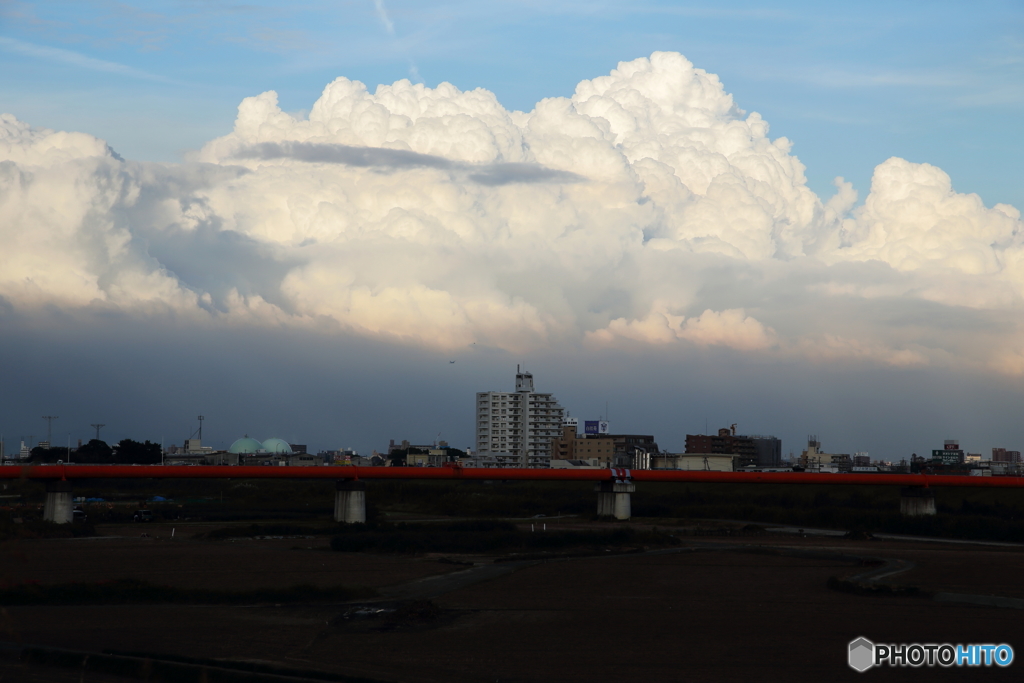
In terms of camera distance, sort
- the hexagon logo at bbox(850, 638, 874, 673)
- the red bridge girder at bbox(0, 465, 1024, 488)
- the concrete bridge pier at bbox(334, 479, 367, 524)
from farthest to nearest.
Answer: the concrete bridge pier at bbox(334, 479, 367, 524)
the red bridge girder at bbox(0, 465, 1024, 488)
the hexagon logo at bbox(850, 638, 874, 673)

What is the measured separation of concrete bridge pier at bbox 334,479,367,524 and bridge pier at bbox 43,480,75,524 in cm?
1879

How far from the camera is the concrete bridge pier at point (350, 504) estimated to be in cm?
7094

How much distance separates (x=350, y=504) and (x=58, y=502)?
20.4 meters

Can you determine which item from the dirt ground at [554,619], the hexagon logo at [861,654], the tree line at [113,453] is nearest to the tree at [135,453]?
the tree line at [113,453]

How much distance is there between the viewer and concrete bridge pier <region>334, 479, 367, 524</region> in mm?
70938

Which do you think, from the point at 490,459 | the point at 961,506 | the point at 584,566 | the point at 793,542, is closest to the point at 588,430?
the point at 490,459

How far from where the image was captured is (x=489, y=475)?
241ft

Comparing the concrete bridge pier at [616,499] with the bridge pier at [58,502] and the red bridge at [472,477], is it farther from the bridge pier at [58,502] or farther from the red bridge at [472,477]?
the bridge pier at [58,502]

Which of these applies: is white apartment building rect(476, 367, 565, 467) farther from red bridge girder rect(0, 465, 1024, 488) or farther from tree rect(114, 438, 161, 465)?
red bridge girder rect(0, 465, 1024, 488)

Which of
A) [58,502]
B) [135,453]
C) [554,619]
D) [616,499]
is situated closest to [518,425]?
[135,453]

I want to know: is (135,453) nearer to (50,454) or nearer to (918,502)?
(50,454)

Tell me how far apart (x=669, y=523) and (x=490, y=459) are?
10628 centimetres

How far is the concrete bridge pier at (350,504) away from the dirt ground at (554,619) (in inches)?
863

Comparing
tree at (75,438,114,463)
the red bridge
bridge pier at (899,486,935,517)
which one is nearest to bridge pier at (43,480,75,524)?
the red bridge
